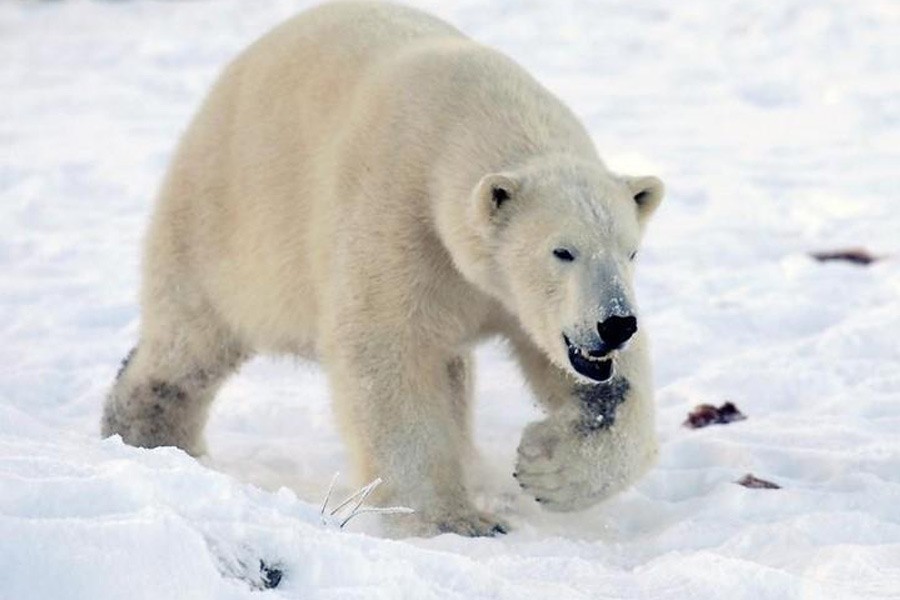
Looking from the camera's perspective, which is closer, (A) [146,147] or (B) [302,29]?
(B) [302,29]

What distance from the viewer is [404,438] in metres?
4.43

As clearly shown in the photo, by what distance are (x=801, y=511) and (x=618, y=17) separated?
1059 cm

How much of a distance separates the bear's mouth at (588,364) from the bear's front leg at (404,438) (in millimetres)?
619

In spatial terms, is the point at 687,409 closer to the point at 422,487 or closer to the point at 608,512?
the point at 608,512

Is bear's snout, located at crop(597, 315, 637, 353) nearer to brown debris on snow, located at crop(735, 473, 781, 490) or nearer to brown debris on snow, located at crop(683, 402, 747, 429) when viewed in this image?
brown debris on snow, located at crop(735, 473, 781, 490)

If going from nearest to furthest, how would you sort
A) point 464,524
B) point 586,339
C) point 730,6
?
point 586,339 < point 464,524 < point 730,6

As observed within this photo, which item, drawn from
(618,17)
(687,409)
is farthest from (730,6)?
(687,409)

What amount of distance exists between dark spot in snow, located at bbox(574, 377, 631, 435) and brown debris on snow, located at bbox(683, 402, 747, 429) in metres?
1.20

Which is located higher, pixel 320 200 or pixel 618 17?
pixel 320 200

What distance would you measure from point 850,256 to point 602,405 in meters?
3.62

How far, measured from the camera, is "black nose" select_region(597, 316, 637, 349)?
377cm

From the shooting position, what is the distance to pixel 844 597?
316cm

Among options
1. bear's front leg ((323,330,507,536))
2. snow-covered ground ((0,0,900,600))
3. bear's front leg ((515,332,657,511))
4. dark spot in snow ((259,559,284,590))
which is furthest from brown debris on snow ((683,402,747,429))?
dark spot in snow ((259,559,284,590))

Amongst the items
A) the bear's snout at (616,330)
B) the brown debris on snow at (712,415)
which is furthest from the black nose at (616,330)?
the brown debris on snow at (712,415)
